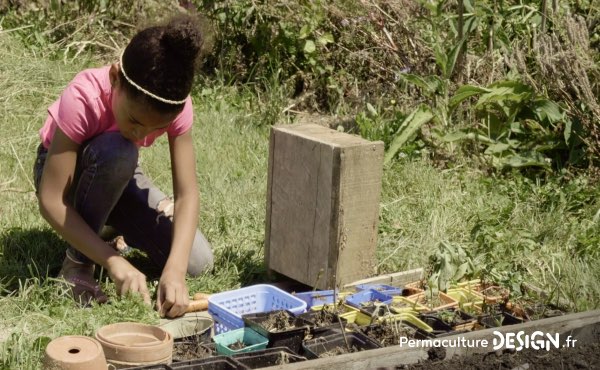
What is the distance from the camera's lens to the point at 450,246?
379 cm

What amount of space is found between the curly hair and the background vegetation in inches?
19.0

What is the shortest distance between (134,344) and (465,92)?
9.20 feet

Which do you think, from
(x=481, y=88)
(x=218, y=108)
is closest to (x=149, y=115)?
(x=481, y=88)

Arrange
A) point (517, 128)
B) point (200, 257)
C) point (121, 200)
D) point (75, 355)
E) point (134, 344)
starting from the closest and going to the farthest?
point (75, 355), point (134, 344), point (200, 257), point (121, 200), point (517, 128)

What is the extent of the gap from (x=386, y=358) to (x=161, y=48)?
1232 millimetres

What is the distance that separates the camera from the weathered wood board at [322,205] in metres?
3.67

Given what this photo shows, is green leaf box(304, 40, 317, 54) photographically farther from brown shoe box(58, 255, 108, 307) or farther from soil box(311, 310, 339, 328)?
soil box(311, 310, 339, 328)

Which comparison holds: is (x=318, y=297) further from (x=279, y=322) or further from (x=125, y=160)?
(x=125, y=160)

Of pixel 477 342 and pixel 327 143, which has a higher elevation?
pixel 327 143

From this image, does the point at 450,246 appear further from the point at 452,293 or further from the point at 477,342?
the point at 477,342

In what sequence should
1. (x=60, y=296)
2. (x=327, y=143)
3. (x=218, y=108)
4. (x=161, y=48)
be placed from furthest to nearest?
(x=218, y=108) < (x=327, y=143) < (x=60, y=296) < (x=161, y=48)

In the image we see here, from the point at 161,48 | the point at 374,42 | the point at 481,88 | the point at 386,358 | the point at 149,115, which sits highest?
the point at 374,42

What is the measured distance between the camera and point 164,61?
10.5 ft

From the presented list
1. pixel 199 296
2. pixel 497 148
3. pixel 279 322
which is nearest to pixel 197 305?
pixel 199 296
